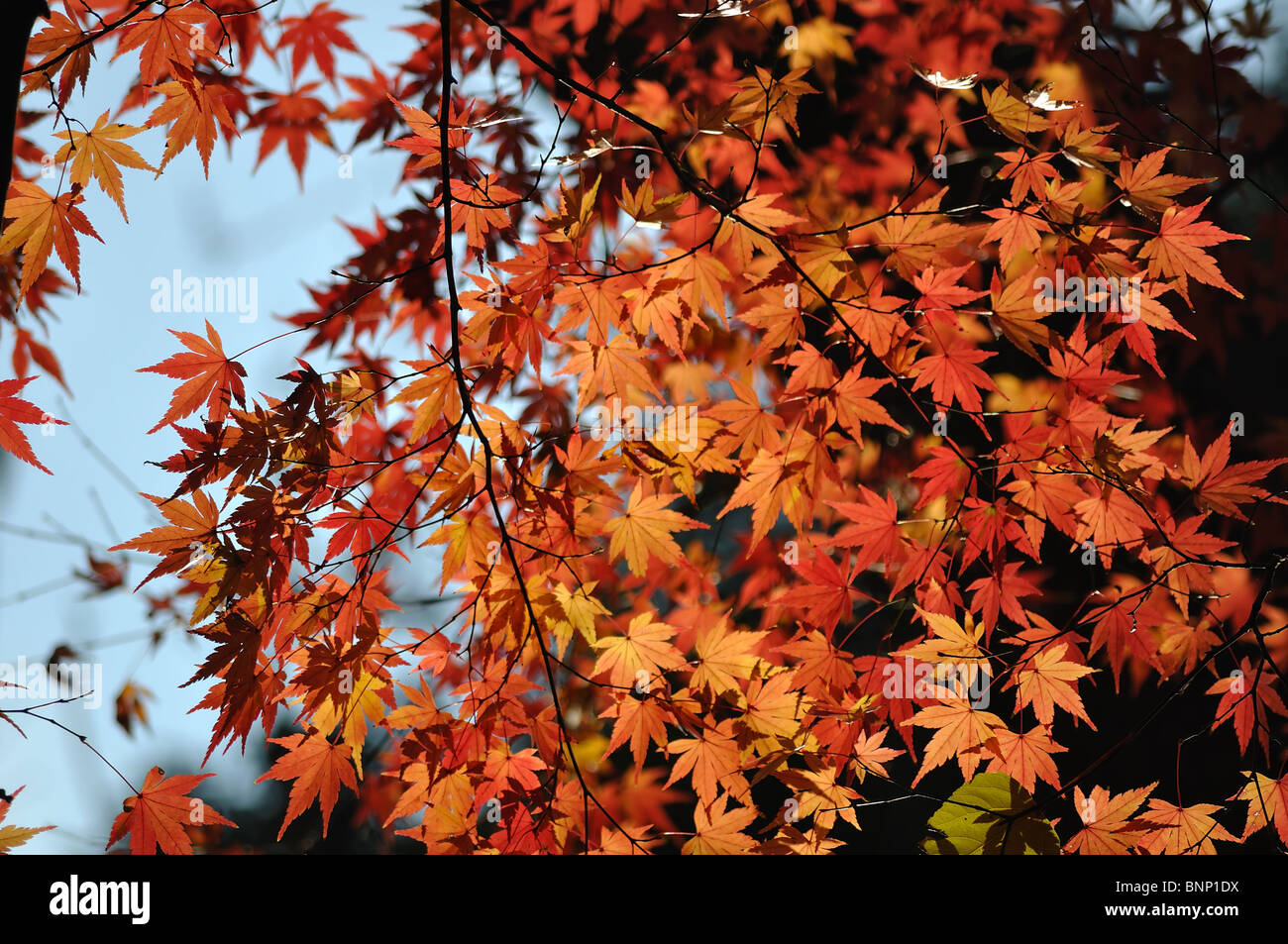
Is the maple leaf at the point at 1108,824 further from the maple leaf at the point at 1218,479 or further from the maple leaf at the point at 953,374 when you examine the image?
the maple leaf at the point at 953,374

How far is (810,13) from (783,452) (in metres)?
→ 2.48

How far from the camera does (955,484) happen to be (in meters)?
1.81

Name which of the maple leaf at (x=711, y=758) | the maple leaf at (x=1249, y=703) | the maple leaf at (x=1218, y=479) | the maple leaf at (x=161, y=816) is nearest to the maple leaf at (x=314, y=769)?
the maple leaf at (x=161, y=816)

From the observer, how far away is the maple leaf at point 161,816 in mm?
1534

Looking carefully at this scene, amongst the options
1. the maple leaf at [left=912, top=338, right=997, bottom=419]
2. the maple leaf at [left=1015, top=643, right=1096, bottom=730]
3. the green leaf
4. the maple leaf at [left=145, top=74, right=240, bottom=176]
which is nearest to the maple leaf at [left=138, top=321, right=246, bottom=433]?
the maple leaf at [left=145, top=74, right=240, bottom=176]

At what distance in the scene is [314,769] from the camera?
1.58 metres

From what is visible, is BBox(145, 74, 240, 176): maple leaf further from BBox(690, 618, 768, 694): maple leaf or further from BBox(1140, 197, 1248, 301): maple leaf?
BBox(1140, 197, 1248, 301): maple leaf

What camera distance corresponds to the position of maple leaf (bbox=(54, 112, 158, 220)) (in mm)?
1530

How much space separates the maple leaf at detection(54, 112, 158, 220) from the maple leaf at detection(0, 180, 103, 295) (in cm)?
5

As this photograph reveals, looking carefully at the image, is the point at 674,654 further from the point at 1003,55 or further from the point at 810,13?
the point at 1003,55

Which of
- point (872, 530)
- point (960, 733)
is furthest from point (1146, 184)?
point (960, 733)

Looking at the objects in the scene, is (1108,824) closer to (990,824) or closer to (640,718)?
(990,824)
